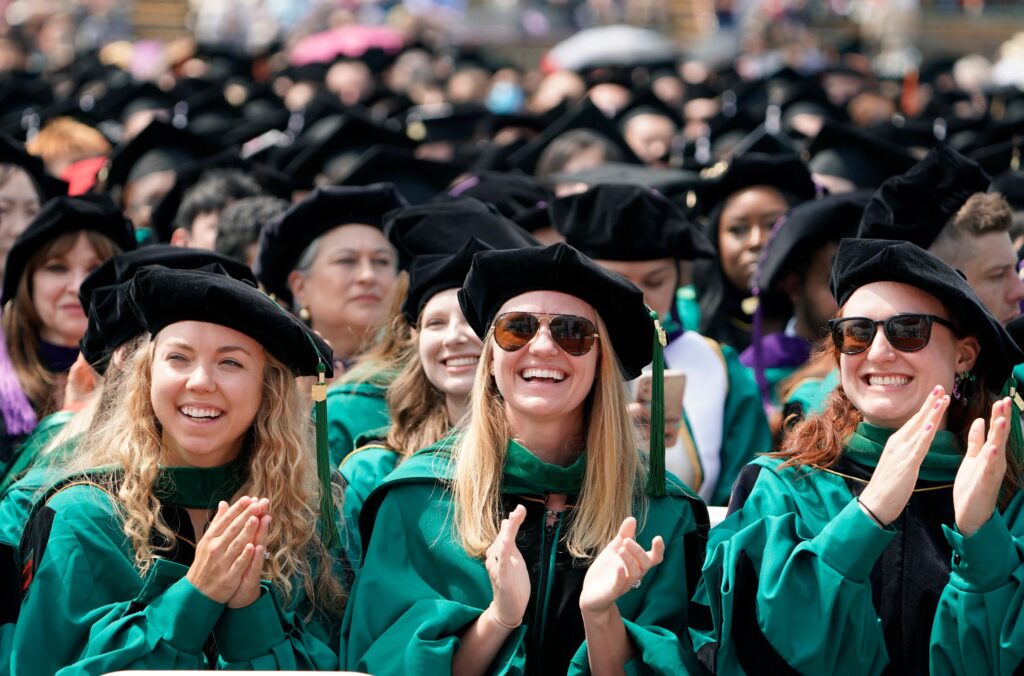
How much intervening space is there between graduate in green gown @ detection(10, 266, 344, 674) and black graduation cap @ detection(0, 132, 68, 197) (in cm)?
302

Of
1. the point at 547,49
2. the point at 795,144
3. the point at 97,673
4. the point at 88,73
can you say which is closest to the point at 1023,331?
the point at 97,673

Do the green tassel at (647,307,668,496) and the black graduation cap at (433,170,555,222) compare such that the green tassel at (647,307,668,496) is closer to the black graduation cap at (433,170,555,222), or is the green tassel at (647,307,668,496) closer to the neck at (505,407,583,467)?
the neck at (505,407,583,467)

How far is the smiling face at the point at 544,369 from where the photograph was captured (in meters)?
4.77

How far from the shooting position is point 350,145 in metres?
10.2

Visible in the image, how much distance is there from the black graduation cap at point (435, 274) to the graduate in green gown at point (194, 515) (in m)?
0.92

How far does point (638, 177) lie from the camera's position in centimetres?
834

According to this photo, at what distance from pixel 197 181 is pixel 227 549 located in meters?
4.15

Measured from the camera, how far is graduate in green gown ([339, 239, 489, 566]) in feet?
18.2

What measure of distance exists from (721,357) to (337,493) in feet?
7.01

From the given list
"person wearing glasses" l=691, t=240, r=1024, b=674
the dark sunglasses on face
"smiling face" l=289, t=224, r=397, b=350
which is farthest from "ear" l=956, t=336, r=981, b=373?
"smiling face" l=289, t=224, r=397, b=350

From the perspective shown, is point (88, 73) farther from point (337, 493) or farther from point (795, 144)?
point (337, 493)

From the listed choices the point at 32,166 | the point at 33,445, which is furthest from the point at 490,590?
the point at 32,166

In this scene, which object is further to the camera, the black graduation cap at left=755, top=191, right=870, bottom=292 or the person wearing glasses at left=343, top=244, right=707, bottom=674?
the black graduation cap at left=755, top=191, right=870, bottom=292

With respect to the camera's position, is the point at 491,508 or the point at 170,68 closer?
the point at 491,508
